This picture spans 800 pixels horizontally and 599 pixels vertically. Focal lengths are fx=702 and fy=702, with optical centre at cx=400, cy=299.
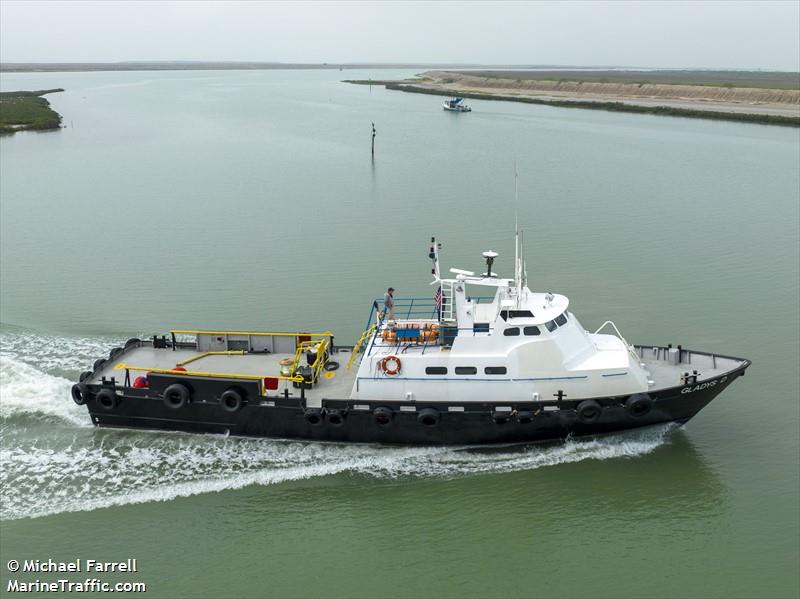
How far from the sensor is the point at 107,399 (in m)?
14.5

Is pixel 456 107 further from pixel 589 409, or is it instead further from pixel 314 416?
pixel 314 416

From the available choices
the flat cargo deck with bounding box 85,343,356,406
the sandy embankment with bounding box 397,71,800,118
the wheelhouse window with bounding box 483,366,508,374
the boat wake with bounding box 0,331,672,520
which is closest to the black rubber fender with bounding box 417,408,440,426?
the boat wake with bounding box 0,331,672,520

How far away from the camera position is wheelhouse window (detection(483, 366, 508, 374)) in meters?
13.7

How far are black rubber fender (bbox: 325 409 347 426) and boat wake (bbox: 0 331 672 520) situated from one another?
0.65 m

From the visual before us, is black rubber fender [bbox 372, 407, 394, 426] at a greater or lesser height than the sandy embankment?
lesser

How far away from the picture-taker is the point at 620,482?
43.5ft

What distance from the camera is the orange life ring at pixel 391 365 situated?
13719mm

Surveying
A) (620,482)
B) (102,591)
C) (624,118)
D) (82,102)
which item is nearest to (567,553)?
(620,482)

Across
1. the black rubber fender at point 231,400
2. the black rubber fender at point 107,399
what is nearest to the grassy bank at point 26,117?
the black rubber fender at point 107,399

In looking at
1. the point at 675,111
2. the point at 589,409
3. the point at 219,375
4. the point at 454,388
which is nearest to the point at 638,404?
the point at 589,409

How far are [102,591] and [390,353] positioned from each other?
6.38 meters

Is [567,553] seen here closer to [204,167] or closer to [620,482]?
[620,482]

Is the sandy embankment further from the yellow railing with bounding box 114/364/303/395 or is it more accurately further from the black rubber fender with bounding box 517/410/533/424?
the yellow railing with bounding box 114/364/303/395

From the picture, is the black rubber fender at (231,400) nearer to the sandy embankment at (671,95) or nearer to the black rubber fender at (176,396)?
the black rubber fender at (176,396)
